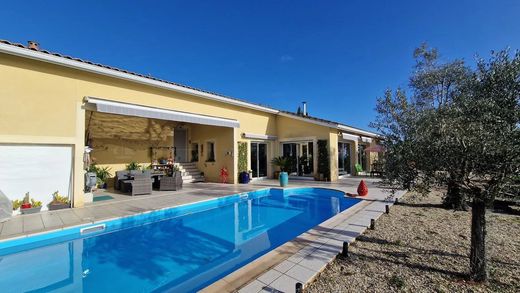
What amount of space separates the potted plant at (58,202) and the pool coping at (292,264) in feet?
35.9

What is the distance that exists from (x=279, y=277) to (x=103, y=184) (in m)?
18.7

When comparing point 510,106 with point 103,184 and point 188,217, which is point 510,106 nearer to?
point 188,217

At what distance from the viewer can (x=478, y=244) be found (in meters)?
4.90

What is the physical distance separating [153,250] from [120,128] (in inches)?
578

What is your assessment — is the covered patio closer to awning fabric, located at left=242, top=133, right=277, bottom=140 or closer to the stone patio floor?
awning fabric, located at left=242, top=133, right=277, bottom=140

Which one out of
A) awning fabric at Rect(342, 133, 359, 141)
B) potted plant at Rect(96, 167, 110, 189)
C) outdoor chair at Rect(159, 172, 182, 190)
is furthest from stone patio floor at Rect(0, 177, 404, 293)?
awning fabric at Rect(342, 133, 359, 141)

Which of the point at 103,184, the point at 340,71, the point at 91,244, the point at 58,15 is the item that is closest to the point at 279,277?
the point at 91,244

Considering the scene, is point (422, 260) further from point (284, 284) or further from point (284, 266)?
point (284, 284)

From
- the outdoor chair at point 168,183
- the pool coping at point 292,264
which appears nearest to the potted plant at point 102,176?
the outdoor chair at point 168,183

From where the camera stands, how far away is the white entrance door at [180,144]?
25.0 metres

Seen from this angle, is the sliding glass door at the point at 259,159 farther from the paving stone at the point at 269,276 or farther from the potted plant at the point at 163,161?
the paving stone at the point at 269,276

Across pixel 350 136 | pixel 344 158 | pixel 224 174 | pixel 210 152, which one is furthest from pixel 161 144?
pixel 344 158

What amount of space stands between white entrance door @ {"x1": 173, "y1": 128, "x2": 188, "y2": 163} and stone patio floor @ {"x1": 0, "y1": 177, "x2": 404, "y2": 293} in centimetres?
1034

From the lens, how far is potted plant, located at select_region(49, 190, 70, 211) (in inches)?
456
